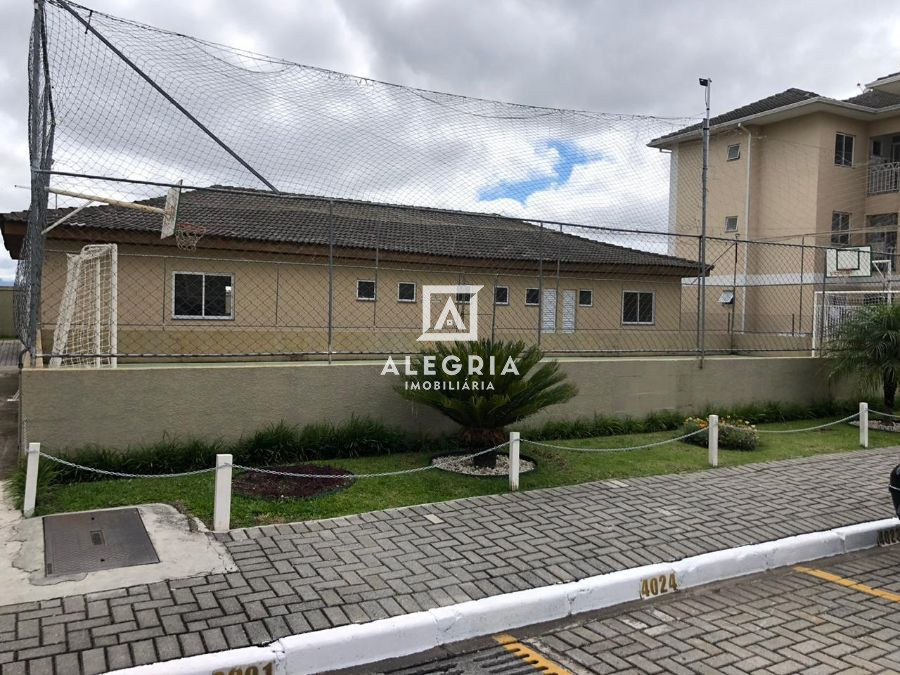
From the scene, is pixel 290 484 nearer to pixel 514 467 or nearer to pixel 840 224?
pixel 514 467

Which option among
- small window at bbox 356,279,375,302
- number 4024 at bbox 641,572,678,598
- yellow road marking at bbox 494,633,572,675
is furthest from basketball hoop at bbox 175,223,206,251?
number 4024 at bbox 641,572,678,598

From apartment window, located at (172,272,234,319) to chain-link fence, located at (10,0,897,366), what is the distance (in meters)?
0.04

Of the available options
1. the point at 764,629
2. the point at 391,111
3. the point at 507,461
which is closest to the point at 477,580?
the point at 764,629

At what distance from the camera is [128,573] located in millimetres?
4535

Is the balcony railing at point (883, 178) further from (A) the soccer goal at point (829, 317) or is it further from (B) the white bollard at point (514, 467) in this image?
(B) the white bollard at point (514, 467)

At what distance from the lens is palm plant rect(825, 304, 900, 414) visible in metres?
11.1

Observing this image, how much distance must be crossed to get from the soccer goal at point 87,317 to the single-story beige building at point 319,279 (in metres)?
1.48

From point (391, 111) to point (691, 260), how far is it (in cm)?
884

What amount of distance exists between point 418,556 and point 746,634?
7.23 feet

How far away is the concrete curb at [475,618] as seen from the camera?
3.55 meters

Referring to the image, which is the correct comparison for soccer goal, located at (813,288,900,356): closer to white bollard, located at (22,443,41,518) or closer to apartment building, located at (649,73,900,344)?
apartment building, located at (649,73,900,344)

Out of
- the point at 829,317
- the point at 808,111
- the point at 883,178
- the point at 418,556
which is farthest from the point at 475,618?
the point at 883,178

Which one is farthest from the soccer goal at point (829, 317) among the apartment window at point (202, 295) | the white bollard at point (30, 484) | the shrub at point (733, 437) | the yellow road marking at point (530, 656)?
the white bollard at point (30, 484)

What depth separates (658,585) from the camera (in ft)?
15.9
